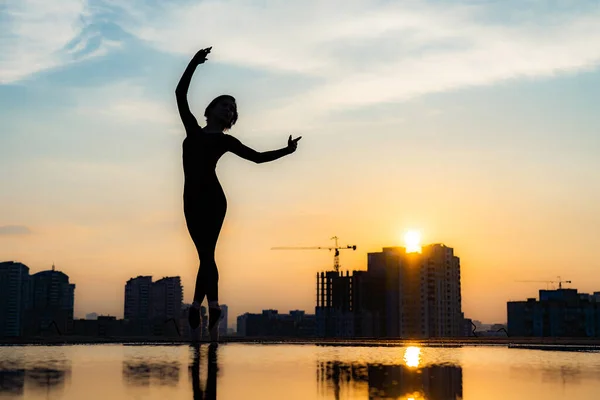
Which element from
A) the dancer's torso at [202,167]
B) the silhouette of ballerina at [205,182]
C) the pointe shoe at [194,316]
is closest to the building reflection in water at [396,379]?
the pointe shoe at [194,316]

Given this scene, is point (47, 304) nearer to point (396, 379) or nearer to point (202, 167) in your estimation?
point (202, 167)

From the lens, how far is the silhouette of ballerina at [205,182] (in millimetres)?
16406

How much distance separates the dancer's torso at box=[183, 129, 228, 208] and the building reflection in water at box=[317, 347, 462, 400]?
202 inches

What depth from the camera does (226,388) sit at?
350 inches

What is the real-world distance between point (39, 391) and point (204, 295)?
26.2ft

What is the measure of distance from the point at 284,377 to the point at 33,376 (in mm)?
3247

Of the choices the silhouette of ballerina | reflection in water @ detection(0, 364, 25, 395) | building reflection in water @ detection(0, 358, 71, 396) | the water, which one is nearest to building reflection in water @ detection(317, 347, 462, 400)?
the water

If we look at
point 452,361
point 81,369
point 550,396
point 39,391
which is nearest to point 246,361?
point 81,369

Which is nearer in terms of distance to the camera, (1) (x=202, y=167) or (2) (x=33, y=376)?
(2) (x=33, y=376)

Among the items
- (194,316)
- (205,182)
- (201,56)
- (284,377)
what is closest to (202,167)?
(205,182)

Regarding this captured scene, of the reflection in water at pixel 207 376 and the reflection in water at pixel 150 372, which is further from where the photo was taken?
the reflection in water at pixel 150 372

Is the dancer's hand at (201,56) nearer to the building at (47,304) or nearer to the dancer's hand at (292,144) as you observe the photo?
the dancer's hand at (292,144)

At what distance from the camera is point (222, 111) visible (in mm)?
16922

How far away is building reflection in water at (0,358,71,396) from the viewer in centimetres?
879
